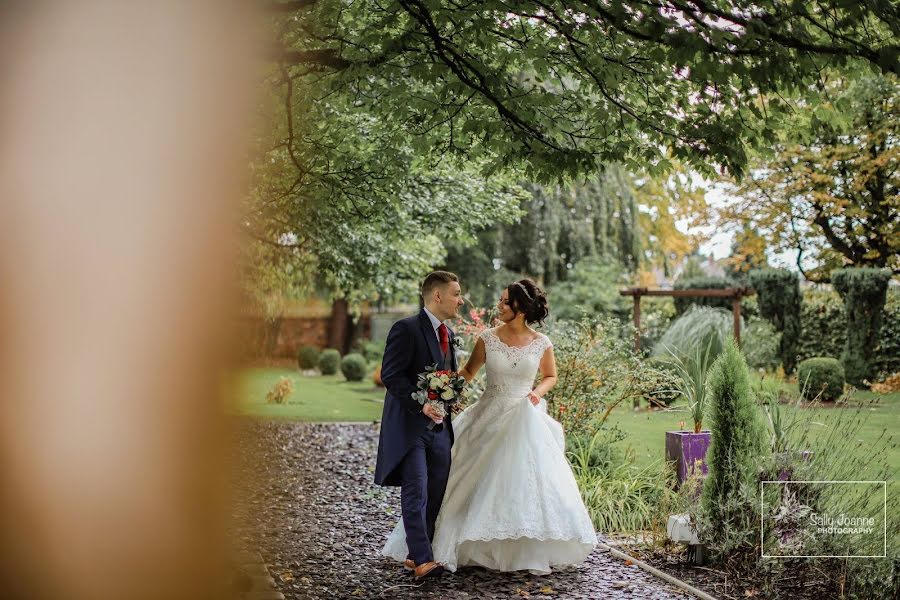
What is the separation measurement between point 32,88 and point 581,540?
454 centimetres

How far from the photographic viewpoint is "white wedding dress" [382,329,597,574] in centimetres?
515

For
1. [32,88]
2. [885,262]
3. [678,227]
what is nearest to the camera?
[32,88]

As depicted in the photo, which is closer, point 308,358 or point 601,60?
point 601,60

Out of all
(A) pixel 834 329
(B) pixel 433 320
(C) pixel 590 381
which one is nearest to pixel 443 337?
(B) pixel 433 320

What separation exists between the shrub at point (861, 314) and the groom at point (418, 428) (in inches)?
177

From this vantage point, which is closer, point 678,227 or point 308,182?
point 308,182

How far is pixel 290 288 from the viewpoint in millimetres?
14438

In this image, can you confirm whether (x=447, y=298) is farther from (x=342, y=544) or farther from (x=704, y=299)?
(x=704, y=299)

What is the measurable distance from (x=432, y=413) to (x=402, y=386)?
0.27m

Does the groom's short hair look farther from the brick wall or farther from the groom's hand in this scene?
the brick wall

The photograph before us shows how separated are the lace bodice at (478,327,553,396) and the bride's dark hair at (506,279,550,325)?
209 mm

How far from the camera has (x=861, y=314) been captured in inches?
338

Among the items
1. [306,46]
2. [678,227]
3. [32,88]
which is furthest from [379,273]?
[678,227]

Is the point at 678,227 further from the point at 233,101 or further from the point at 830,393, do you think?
the point at 233,101
